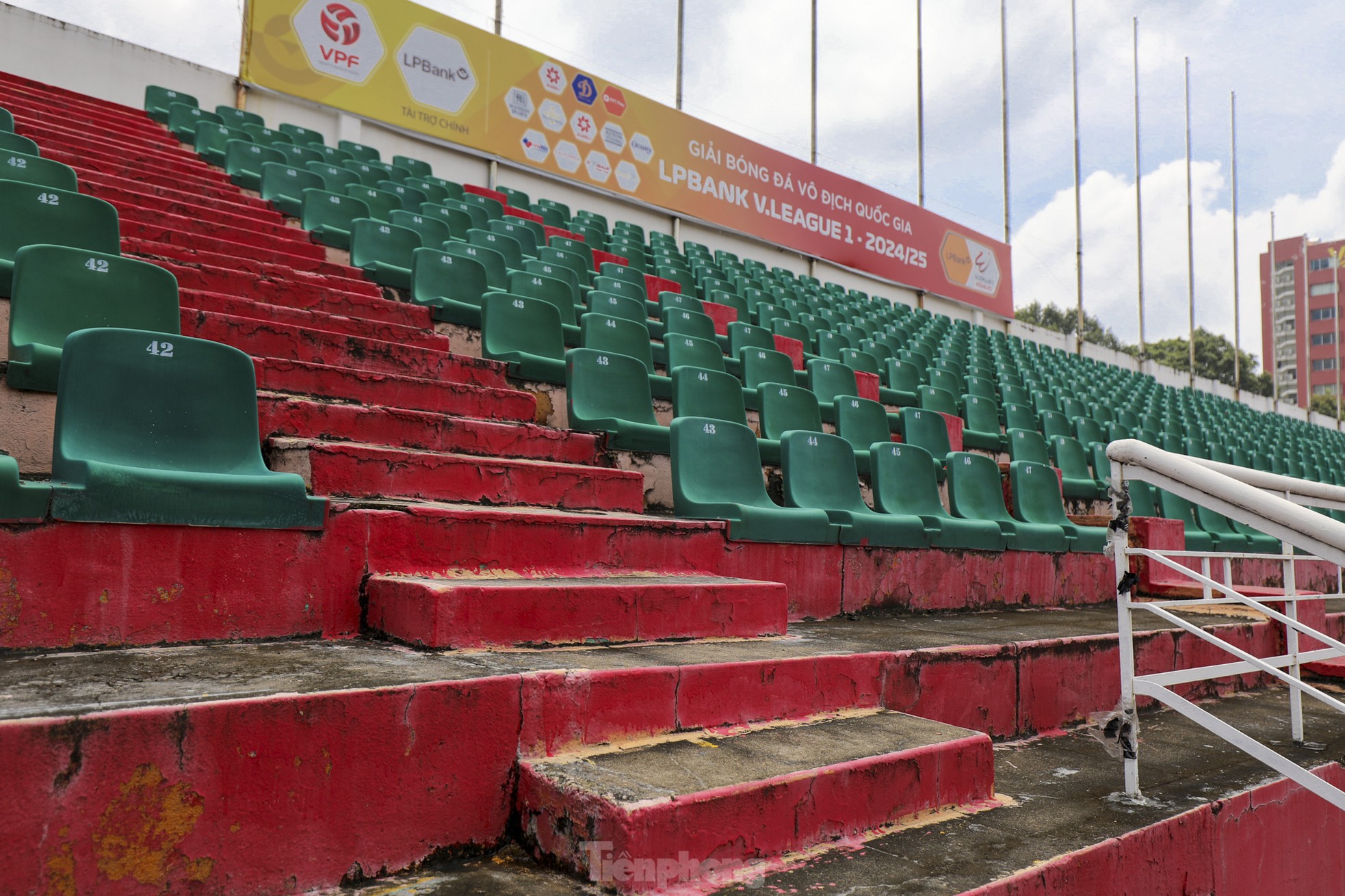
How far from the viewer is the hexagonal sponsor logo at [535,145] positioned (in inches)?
392

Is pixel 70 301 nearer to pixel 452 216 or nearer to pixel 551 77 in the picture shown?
pixel 452 216

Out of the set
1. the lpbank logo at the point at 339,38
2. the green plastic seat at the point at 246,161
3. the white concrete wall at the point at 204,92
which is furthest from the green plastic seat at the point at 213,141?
the lpbank logo at the point at 339,38

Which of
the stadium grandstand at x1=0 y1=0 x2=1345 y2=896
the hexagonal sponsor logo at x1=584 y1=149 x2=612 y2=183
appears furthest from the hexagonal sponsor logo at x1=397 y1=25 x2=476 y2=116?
the stadium grandstand at x1=0 y1=0 x2=1345 y2=896

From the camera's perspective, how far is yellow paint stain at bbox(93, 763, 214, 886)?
105 cm

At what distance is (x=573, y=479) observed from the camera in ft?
8.50

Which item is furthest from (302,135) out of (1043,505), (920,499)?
(1043,505)

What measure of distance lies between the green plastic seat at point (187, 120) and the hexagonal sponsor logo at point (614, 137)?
15.5 ft

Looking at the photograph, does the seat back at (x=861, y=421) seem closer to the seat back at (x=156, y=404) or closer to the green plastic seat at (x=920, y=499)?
the green plastic seat at (x=920, y=499)

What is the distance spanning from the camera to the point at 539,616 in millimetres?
1750

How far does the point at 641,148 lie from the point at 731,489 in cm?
918

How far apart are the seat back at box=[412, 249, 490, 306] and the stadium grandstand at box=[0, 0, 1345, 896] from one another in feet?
0.07

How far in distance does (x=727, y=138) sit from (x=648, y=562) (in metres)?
11.0

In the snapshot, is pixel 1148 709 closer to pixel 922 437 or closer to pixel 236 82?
pixel 922 437

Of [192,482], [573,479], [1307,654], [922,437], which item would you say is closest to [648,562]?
[573,479]
